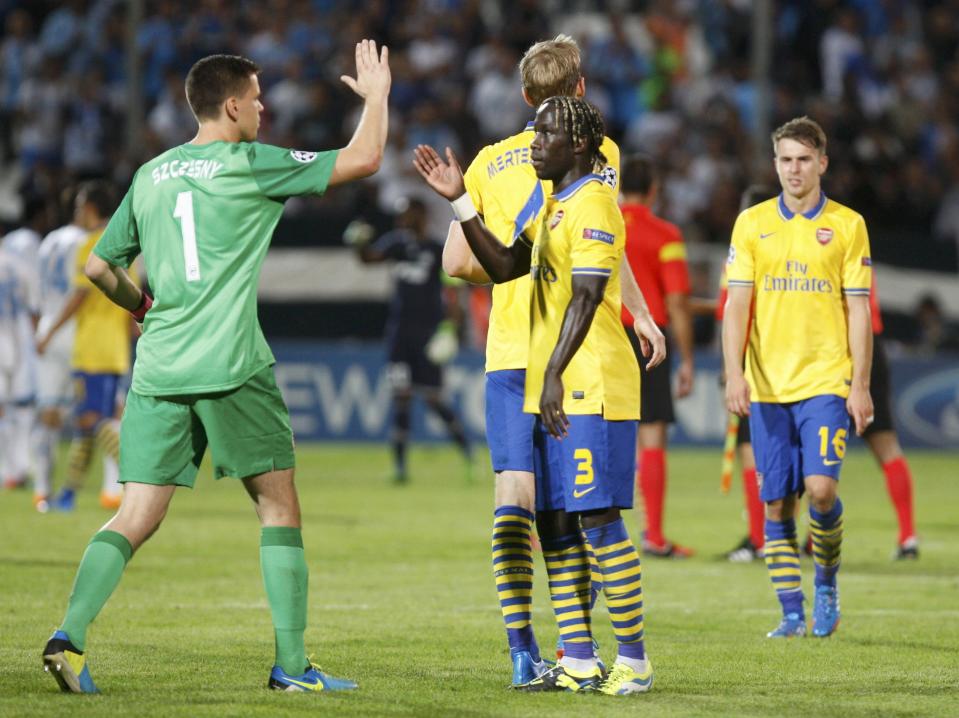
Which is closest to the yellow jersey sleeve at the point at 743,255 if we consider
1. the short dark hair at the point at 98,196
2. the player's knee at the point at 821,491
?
the player's knee at the point at 821,491

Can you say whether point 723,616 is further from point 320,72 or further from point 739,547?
point 320,72

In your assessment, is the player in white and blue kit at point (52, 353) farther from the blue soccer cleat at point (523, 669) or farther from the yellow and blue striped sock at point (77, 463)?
the blue soccer cleat at point (523, 669)

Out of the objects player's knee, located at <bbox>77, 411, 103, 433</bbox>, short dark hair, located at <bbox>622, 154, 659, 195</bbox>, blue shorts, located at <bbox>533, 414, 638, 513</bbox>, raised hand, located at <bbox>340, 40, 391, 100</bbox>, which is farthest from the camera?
player's knee, located at <bbox>77, 411, 103, 433</bbox>

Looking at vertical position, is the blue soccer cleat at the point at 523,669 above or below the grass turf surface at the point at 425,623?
above

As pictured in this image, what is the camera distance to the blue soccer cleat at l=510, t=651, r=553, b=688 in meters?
6.63

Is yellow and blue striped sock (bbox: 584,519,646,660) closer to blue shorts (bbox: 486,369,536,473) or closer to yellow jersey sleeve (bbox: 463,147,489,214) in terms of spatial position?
blue shorts (bbox: 486,369,536,473)

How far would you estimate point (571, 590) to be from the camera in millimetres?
6551

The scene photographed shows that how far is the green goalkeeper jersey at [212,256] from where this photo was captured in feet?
20.8

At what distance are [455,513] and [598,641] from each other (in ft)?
21.4

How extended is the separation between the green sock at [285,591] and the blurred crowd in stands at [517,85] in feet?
54.2

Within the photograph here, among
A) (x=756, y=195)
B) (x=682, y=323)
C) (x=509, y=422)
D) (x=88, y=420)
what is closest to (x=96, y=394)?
(x=88, y=420)

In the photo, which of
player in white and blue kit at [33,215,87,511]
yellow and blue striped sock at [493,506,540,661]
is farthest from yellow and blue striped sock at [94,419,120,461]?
yellow and blue striped sock at [493,506,540,661]

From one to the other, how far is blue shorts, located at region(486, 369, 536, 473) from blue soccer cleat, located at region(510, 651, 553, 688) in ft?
2.32

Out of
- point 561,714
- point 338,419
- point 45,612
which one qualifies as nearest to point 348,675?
point 561,714
